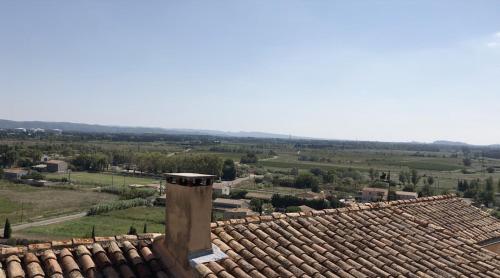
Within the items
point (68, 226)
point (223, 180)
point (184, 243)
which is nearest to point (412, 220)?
point (184, 243)

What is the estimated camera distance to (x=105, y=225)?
42594 millimetres

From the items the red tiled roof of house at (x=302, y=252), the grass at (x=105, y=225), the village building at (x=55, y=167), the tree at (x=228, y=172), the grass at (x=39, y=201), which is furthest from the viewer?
the tree at (x=228, y=172)

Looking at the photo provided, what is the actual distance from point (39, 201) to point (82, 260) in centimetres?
5983

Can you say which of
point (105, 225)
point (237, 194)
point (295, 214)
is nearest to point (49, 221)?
point (105, 225)

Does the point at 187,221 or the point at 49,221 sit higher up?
the point at 187,221

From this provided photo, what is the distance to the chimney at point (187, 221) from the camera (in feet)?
15.4

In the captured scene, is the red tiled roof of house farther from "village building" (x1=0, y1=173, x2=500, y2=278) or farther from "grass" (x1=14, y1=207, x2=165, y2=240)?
"grass" (x1=14, y1=207, x2=165, y2=240)

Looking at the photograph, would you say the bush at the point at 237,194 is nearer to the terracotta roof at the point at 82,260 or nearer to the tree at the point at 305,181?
the tree at the point at 305,181

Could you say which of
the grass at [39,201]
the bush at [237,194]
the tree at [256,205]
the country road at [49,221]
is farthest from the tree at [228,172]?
the country road at [49,221]

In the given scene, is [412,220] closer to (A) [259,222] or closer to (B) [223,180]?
(A) [259,222]

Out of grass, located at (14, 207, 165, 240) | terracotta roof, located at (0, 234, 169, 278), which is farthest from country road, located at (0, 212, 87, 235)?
terracotta roof, located at (0, 234, 169, 278)

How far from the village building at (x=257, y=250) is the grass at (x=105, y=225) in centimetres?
3351

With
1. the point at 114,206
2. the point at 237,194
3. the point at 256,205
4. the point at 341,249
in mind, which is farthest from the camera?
the point at 237,194

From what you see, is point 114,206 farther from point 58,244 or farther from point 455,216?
point 58,244
